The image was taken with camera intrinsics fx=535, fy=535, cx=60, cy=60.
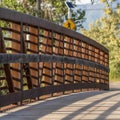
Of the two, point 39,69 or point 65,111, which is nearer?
point 65,111

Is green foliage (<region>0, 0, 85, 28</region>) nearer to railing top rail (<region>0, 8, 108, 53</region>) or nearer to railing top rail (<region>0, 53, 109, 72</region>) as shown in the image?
railing top rail (<region>0, 53, 109, 72</region>)

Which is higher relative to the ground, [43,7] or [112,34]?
[112,34]

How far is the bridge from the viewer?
8.93 metres

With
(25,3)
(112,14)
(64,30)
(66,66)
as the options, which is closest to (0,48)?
(64,30)

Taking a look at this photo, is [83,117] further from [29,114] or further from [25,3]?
[25,3]

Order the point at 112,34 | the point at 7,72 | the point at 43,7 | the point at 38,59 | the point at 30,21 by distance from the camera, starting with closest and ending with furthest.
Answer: the point at 7,72 → the point at 30,21 → the point at 38,59 → the point at 43,7 → the point at 112,34

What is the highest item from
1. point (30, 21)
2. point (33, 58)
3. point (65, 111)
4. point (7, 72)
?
point (30, 21)

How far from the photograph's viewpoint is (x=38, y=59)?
10.6m

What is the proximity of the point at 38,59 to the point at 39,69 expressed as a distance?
802 millimetres

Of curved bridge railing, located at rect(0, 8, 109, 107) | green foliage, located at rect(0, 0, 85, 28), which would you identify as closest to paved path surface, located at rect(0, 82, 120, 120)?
curved bridge railing, located at rect(0, 8, 109, 107)

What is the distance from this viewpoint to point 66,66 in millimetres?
14664

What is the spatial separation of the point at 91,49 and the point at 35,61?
864 cm

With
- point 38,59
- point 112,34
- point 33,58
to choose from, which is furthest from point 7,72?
point 112,34

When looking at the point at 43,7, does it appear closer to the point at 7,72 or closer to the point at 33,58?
the point at 33,58
